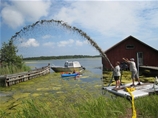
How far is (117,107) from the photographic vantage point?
255 inches

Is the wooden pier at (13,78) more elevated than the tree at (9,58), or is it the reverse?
the tree at (9,58)

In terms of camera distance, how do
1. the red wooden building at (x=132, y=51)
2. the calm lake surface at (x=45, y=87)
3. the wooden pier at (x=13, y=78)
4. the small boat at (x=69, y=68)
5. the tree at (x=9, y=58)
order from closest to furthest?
1. the calm lake surface at (x=45, y=87)
2. the wooden pier at (x=13, y=78)
3. the tree at (x=9, y=58)
4. the red wooden building at (x=132, y=51)
5. the small boat at (x=69, y=68)

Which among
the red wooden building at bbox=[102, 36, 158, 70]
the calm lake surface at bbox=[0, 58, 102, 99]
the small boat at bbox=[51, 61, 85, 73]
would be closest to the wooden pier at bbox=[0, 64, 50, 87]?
the calm lake surface at bbox=[0, 58, 102, 99]

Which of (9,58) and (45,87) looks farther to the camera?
(9,58)

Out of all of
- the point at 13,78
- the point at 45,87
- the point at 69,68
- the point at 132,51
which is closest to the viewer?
the point at 45,87

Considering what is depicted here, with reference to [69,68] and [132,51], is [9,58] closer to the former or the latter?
[69,68]

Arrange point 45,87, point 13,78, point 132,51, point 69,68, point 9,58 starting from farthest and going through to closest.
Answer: point 69,68, point 132,51, point 9,58, point 13,78, point 45,87

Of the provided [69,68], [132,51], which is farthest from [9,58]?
[132,51]

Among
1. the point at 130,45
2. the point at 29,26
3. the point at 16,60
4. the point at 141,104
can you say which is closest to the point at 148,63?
the point at 130,45

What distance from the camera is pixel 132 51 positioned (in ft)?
98.1

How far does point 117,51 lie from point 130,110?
78.9 feet

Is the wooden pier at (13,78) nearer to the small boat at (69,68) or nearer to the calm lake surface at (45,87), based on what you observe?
the calm lake surface at (45,87)

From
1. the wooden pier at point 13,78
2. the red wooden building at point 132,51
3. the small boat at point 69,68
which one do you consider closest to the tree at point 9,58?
the wooden pier at point 13,78

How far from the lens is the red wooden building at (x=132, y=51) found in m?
29.4
